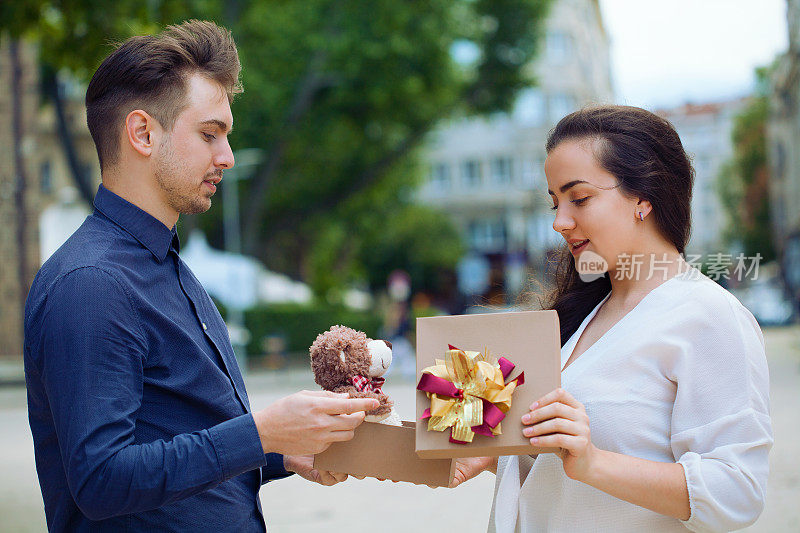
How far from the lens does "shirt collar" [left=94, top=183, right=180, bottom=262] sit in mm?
2215

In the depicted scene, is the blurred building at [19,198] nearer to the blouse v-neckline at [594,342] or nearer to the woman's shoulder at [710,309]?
the blouse v-neckline at [594,342]

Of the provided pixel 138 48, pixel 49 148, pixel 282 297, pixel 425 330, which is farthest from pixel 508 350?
pixel 49 148

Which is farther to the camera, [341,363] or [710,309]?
[341,363]

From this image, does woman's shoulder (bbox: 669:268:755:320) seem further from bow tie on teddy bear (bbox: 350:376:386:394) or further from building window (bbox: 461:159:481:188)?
building window (bbox: 461:159:481:188)

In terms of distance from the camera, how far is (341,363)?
7.67 ft

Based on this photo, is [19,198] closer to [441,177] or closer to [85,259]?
[85,259]

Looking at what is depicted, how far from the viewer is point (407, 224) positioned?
1853 inches

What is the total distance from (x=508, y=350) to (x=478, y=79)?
21682mm

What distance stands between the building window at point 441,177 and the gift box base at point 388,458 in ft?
168

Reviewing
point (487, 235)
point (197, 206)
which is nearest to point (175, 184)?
point (197, 206)

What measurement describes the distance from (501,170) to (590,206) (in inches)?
1936

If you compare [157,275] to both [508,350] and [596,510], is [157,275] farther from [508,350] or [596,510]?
[596,510]

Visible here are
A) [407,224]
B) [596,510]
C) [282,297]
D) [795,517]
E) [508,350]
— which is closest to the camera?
[508,350]

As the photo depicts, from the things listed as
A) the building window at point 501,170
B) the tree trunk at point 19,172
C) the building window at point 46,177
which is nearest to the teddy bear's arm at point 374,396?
the tree trunk at point 19,172
